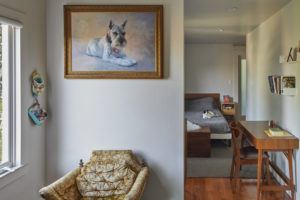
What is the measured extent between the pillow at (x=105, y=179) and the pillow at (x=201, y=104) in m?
4.81

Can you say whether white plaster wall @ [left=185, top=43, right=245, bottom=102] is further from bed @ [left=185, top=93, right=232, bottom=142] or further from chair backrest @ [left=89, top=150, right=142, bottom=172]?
chair backrest @ [left=89, top=150, right=142, bottom=172]

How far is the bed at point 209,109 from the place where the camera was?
222 inches

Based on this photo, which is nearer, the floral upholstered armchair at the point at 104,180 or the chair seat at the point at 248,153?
the floral upholstered armchair at the point at 104,180

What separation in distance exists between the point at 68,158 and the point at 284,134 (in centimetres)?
252

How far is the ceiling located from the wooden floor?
242cm

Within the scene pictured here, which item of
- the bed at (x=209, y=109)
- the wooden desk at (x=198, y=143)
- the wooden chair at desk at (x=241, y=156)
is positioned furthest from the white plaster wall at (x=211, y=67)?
the wooden chair at desk at (x=241, y=156)

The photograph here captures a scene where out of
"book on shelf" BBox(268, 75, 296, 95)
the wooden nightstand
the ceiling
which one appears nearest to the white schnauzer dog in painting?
the ceiling

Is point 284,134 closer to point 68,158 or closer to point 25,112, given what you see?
point 68,158

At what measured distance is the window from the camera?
2.27 metres

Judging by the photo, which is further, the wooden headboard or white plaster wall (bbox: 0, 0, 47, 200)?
the wooden headboard

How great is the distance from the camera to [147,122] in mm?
2791

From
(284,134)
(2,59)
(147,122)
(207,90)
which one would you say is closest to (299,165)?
(284,134)

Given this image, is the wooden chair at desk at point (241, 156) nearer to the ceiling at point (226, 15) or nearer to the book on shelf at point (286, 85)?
the book on shelf at point (286, 85)

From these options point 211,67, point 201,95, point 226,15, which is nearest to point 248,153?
point 226,15
